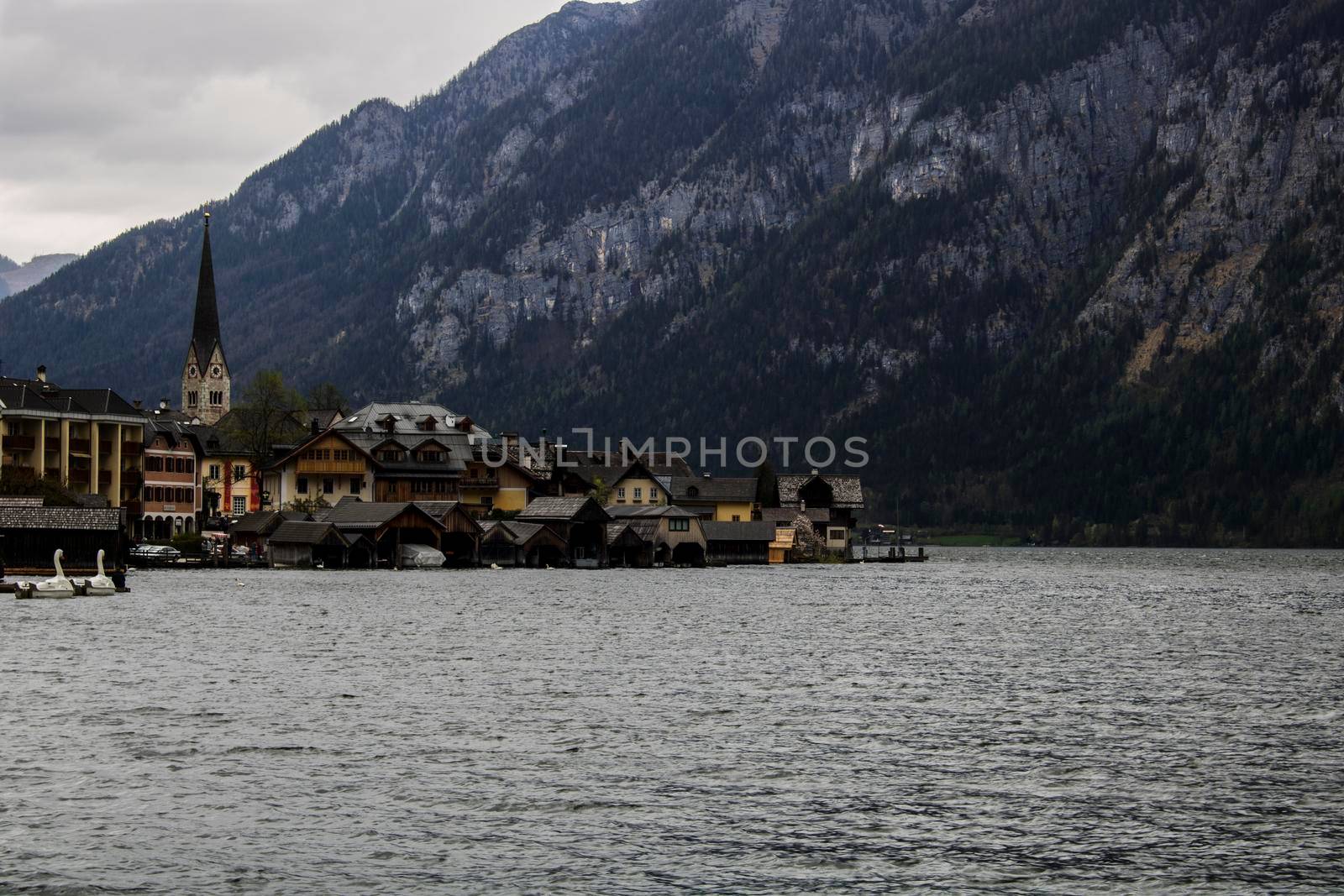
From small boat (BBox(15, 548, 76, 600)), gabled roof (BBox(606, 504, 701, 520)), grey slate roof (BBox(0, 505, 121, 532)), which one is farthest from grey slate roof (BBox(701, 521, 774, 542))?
small boat (BBox(15, 548, 76, 600))

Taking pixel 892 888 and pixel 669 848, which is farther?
pixel 669 848

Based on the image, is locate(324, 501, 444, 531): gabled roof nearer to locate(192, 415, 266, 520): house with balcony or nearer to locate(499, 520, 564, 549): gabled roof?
locate(499, 520, 564, 549): gabled roof

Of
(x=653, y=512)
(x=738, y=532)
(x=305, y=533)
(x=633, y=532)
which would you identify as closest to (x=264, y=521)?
(x=305, y=533)

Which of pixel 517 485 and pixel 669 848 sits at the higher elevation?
pixel 517 485

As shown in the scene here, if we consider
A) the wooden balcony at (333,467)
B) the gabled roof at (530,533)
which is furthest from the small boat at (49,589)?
the wooden balcony at (333,467)

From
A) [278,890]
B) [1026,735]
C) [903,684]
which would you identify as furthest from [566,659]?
[278,890]

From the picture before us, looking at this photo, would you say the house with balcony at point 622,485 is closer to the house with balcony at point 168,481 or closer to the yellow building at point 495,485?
the yellow building at point 495,485

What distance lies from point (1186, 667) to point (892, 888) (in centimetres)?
3853

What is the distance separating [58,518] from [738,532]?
84.9 meters

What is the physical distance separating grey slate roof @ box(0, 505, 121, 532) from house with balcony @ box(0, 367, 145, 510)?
3081cm

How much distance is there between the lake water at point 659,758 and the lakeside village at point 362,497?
60.9 m

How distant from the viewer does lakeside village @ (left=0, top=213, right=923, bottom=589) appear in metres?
145

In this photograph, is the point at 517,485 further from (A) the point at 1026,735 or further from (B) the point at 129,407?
(A) the point at 1026,735

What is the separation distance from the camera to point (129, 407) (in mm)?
157375
